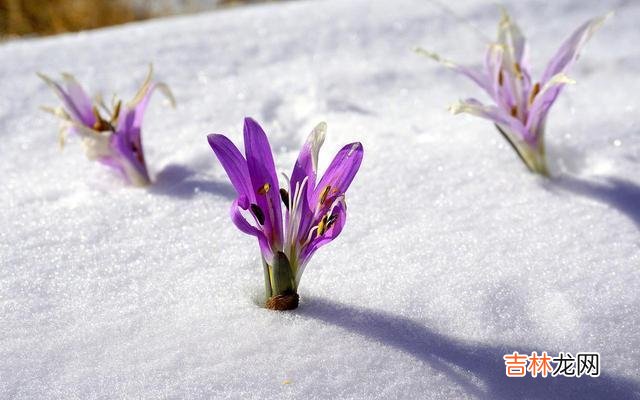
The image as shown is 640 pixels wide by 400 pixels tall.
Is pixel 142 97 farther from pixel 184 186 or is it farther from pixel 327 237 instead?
pixel 327 237

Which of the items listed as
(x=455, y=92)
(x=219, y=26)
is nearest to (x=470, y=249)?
(x=455, y=92)

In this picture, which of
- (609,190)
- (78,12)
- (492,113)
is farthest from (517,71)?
(78,12)

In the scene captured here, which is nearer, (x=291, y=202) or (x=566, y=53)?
(x=291, y=202)

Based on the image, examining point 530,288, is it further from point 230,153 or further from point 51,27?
point 51,27

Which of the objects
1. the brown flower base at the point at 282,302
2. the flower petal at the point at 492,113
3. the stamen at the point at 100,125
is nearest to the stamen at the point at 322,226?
the brown flower base at the point at 282,302

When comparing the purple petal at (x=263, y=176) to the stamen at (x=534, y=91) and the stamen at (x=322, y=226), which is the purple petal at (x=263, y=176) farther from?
the stamen at (x=534, y=91)

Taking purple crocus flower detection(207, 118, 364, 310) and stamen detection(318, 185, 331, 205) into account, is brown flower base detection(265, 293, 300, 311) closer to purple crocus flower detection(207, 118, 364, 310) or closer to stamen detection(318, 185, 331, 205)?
purple crocus flower detection(207, 118, 364, 310)
